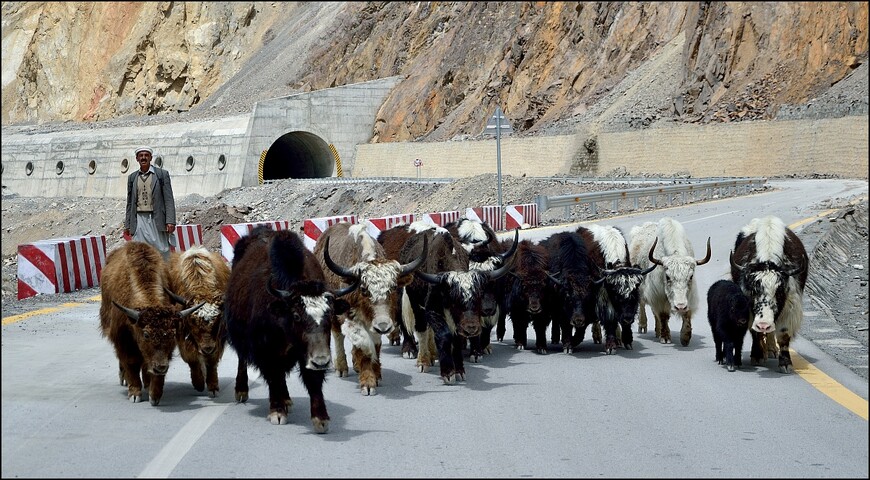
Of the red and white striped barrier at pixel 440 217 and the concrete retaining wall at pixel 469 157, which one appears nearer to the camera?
the red and white striped barrier at pixel 440 217

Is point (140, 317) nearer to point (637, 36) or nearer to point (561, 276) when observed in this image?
point (561, 276)

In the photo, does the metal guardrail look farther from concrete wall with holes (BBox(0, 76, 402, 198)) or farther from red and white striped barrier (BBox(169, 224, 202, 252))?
concrete wall with holes (BBox(0, 76, 402, 198))

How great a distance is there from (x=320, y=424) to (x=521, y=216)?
860 inches

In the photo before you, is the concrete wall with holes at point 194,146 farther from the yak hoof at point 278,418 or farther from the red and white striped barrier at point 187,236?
the yak hoof at point 278,418

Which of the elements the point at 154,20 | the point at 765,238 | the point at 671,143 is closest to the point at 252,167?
the point at 671,143

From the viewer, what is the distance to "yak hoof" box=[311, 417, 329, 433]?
7598 mm

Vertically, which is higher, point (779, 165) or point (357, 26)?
point (357, 26)

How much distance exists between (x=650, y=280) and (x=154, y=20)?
94.3m

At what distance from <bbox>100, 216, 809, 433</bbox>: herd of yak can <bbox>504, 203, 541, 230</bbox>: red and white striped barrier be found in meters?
14.8

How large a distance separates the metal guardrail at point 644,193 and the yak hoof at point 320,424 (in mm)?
23483

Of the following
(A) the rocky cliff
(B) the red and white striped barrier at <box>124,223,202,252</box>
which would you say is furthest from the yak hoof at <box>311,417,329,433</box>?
(A) the rocky cliff

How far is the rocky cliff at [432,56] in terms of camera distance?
5481 cm

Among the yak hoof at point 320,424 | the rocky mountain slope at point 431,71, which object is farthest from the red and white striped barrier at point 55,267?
the yak hoof at point 320,424

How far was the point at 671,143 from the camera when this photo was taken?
54688mm
